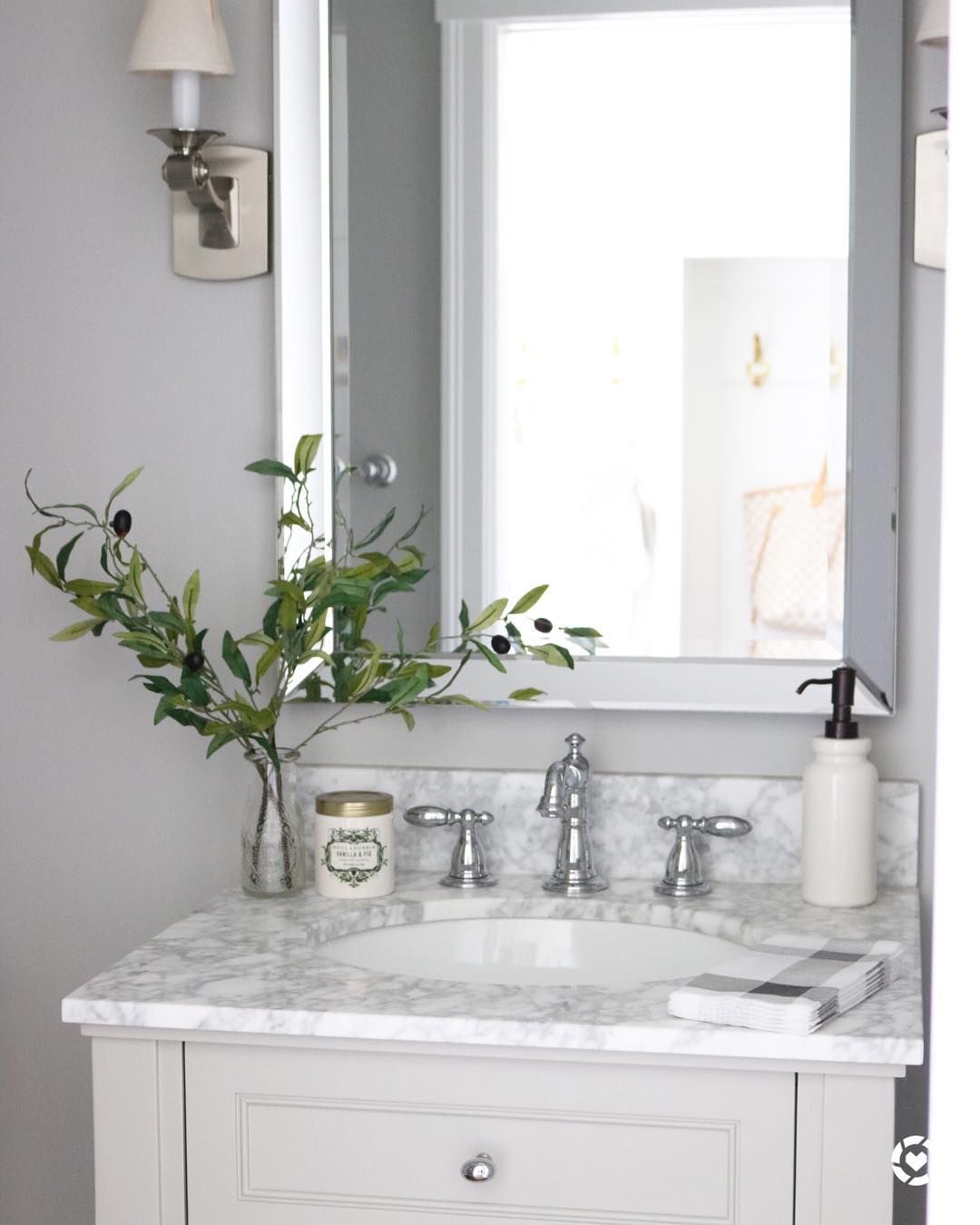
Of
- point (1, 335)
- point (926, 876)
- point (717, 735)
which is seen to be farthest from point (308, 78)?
point (926, 876)

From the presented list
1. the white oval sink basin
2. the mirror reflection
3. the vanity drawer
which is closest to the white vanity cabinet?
the vanity drawer

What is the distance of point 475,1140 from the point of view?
117cm

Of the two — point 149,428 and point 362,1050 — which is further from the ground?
point 149,428

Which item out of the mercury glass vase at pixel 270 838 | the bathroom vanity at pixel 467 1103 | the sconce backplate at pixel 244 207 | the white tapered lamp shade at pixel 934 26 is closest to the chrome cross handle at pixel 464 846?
the mercury glass vase at pixel 270 838

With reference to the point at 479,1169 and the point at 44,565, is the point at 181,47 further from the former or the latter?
the point at 479,1169

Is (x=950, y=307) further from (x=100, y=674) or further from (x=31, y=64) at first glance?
(x=31, y=64)

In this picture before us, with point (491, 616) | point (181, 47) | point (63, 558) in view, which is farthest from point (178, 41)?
point (491, 616)

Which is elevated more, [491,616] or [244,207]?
[244,207]

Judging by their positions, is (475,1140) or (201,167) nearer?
(475,1140)

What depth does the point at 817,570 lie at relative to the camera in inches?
62.1

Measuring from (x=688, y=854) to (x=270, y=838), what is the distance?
0.45 metres

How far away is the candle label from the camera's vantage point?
4.94 feet

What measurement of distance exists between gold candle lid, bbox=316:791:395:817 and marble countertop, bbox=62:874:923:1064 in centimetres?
10

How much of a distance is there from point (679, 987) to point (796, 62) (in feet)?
3.27
